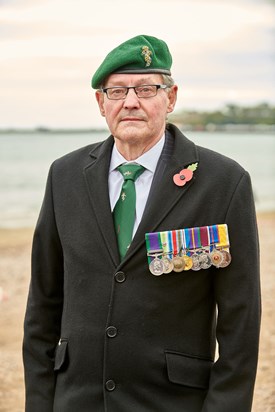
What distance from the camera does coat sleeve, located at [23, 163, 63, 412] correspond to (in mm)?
2604

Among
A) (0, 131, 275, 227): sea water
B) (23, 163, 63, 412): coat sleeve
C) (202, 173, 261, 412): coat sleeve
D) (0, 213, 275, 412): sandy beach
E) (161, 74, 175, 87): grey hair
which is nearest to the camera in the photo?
(202, 173, 261, 412): coat sleeve

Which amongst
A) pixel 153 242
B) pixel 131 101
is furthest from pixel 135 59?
pixel 153 242

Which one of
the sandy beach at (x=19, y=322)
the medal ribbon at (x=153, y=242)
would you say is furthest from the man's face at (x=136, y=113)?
the sandy beach at (x=19, y=322)

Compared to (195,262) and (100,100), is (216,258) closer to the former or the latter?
(195,262)

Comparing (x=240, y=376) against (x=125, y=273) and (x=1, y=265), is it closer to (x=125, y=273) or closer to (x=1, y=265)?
(x=125, y=273)

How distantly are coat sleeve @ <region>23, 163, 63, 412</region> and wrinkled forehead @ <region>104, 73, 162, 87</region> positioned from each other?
0.43 metres

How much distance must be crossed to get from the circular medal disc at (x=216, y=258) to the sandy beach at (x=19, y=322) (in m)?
2.56

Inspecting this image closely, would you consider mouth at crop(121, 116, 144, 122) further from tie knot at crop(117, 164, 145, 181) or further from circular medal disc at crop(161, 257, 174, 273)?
circular medal disc at crop(161, 257, 174, 273)

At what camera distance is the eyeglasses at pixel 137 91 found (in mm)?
2441

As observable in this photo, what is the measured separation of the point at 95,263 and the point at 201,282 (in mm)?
330

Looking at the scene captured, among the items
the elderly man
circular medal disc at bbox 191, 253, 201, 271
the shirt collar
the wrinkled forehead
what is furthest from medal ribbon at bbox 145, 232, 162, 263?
the wrinkled forehead

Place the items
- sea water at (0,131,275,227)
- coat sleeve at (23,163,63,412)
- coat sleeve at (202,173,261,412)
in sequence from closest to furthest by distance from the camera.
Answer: coat sleeve at (202,173,261,412) < coat sleeve at (23,163,63,412) < sea water at (0,131,275,227)

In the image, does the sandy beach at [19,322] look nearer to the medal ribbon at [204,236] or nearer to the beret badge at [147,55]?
the medal ribbon at [204,236]

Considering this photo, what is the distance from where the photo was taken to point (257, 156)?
182ft
